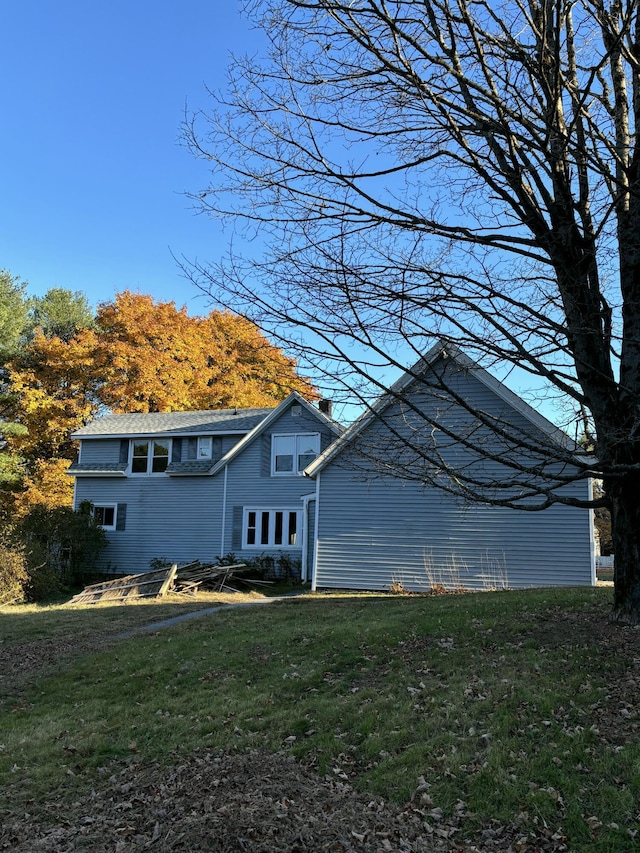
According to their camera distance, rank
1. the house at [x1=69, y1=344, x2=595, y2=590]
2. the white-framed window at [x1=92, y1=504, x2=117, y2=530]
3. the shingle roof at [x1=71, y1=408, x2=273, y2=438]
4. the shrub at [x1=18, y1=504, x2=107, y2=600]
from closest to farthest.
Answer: the house at [x1=69, y1=344, x2=595, y2=590] → the shrub at [x1=18, y1=504, x2=107, y2=600] → the shingle roof at [x1=71, y1=408, x2=273, y2=438] → the white-framed window at [x1=92, y1=504, x2=117, y2=530]

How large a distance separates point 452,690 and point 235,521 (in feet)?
61.9

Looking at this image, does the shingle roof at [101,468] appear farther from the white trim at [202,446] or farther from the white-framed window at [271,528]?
the white-framed window at [271,528]

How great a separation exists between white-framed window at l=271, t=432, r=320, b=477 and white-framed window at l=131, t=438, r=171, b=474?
5078mm

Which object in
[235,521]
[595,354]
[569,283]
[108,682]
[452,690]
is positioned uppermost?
[569,283]

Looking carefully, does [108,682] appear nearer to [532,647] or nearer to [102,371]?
[532,647]

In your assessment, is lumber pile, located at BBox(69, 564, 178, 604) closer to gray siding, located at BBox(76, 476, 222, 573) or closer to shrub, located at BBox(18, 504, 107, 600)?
shrub, located at BBox(18, 504, 107, 600)

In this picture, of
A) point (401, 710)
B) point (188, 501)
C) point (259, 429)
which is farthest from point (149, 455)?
point (401, 710)

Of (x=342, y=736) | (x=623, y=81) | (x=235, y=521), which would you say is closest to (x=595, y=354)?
(x=623, y=81)

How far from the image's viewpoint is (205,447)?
1041 inches

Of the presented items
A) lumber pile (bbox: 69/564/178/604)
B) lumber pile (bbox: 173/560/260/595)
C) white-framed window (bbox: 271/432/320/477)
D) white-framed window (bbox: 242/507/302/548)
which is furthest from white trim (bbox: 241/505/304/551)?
lumber pile (bbox: 69/564/178/604)

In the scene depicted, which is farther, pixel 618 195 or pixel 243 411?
pixel 243 411

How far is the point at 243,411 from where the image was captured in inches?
1102

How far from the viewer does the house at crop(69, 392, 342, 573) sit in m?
24.2

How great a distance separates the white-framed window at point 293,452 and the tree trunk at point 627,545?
16717 millimetres
